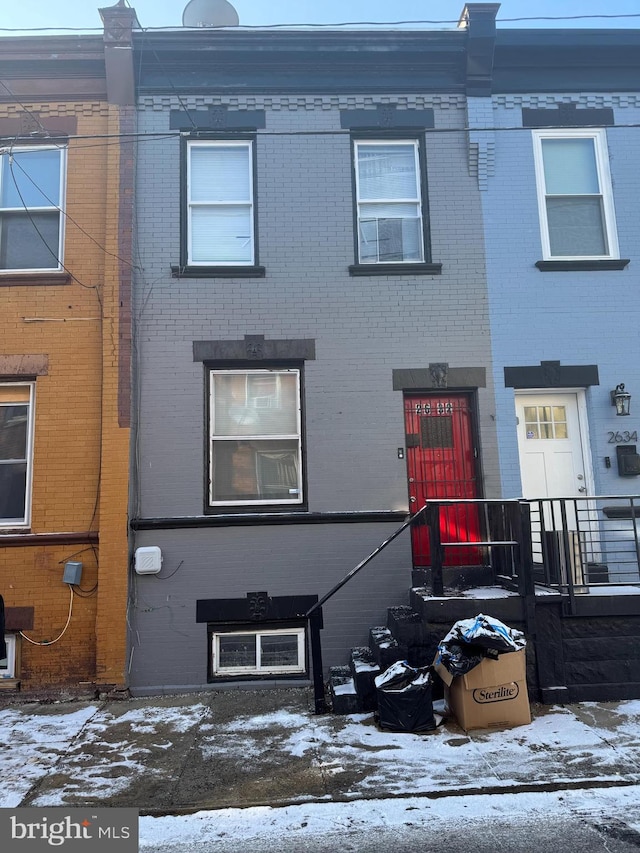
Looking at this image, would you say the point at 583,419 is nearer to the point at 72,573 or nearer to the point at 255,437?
the point at 255,437

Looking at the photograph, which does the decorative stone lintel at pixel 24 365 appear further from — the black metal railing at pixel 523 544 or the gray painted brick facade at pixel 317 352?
the black metal railing at pixel 523 544

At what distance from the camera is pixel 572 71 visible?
802cm

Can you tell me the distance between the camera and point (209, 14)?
890 centimetres

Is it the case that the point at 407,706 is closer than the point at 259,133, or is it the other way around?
the point at 407,706

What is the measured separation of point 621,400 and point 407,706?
426cm

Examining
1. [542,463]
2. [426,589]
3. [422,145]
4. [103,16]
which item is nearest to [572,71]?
[422,145]

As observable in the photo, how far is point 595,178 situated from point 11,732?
8.88 metres

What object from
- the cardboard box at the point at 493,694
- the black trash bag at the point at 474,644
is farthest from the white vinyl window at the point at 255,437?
the cardboard box at the point at 493,694

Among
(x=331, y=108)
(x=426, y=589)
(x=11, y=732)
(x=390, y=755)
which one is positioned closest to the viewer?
(x=390, y=755)

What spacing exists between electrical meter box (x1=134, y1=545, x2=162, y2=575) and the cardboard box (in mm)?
3180

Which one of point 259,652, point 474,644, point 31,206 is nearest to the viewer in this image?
point 474,644

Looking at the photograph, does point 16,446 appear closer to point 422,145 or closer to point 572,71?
point 422,145

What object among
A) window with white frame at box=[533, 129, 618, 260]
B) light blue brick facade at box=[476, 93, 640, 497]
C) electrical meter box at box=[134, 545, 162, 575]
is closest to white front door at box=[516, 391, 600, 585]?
light blue brick facade at box=[476, 93, 640, 497]

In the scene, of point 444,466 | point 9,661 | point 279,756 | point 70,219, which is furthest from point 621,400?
point 9,661
